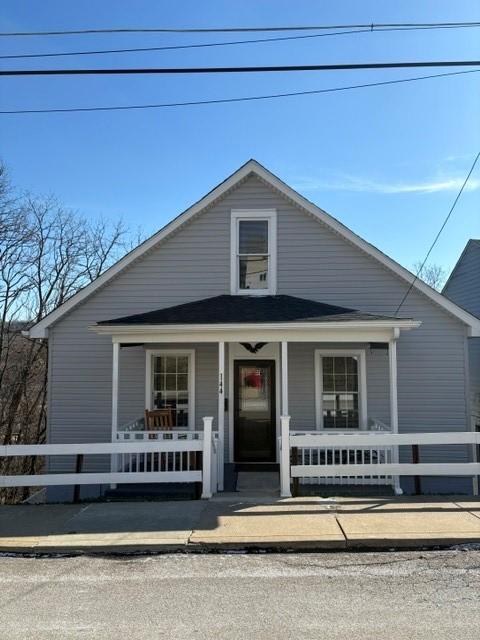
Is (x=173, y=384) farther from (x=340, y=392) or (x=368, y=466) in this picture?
(x=368, y=466)

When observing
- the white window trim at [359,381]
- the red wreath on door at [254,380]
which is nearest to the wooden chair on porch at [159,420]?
the red wreath on door at [254,380]

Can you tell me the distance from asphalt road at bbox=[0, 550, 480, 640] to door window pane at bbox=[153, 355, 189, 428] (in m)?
5.72

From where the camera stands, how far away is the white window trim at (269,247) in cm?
1162

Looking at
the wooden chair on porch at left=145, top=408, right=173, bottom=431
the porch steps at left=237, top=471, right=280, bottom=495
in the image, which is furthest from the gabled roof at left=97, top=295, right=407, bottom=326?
the porch steps at left=237, top=471, right=280, bottom=495

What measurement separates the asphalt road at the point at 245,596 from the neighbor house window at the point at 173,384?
5694 millimetres

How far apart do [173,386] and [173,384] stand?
4 cm

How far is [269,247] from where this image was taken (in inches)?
460

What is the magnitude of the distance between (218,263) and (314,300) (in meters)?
2.27

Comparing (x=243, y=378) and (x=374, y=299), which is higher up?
(x=374, y=299)

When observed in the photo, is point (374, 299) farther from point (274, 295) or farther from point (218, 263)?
point (218, 263)

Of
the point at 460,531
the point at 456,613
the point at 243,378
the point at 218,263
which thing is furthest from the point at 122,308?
the point at 456,613

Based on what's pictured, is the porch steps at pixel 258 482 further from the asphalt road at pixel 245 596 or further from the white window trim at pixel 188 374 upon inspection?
the asphalt road at pixel 245 596

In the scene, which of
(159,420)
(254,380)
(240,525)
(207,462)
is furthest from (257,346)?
(240,525)

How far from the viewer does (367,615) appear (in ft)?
13.9
